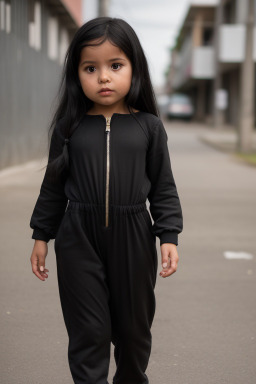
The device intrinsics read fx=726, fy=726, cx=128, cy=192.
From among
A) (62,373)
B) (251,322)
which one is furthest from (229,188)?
(62,373)

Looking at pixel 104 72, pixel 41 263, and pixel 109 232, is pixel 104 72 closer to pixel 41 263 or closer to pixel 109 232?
pixel 109 232

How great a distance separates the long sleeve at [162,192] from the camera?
112 inches

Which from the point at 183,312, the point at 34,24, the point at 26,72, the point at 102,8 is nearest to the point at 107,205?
the point at 183,312

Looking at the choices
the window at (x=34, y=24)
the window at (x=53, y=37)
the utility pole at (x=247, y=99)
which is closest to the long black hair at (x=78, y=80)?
the window at (x=34, y=24)

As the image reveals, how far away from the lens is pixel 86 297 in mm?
2723

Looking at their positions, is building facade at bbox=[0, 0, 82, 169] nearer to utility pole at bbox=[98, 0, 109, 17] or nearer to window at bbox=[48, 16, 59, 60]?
window at bbox=[48, 16, 59, 60]

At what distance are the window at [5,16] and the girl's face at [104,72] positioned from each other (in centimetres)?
1082

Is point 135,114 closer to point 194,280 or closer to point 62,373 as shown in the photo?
point 62,373

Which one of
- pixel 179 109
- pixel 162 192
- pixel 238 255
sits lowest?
pixel 179 109

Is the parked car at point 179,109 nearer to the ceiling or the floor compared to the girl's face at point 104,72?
nearer to the floor

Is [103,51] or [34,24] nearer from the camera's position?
[103,51]

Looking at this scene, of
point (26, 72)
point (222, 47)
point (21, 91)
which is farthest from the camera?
point (222, 47)

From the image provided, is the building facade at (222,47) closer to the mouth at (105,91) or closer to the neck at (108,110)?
→ the neck at (108,110)

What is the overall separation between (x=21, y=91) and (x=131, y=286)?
12879mm
